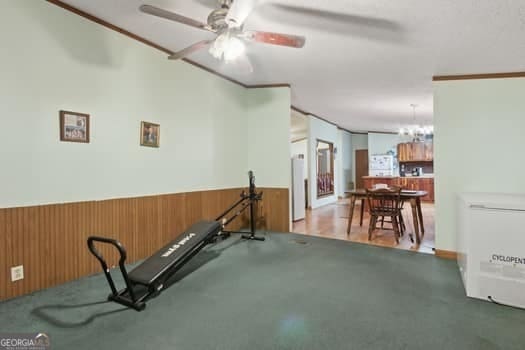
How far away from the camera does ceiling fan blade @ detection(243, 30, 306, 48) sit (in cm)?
233

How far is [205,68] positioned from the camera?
443cm

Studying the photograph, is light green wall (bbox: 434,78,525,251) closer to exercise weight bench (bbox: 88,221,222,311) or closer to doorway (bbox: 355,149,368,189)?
exercise weight bench (bbox: 88,221,222,311)

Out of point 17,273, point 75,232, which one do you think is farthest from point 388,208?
point 17,273

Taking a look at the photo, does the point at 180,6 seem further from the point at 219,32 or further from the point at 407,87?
the point at 407,87

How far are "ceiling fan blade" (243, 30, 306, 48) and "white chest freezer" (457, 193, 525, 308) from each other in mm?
2193

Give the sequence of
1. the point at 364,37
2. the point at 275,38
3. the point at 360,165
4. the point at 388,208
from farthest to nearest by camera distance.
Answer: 1. the point at 360,165
2. the point at 388,208
3. the point at 364,37
4. the point at 275,38

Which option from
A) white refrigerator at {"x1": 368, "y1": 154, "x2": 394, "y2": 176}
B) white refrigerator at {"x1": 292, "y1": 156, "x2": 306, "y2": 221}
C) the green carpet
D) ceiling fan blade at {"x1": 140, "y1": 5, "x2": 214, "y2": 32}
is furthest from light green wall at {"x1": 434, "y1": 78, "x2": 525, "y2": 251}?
white refrigerator at {"x1": 368, "y1": 154, "x2": 394, "y2": 176}

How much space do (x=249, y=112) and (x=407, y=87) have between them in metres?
2.95

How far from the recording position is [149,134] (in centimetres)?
357

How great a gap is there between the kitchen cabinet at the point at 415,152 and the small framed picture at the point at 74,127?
1014cm

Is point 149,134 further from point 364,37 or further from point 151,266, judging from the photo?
point 364,37

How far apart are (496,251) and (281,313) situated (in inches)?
78.4

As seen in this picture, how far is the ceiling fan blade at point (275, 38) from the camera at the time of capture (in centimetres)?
233

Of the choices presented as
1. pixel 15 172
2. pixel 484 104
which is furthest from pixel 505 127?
pixel 15 172
